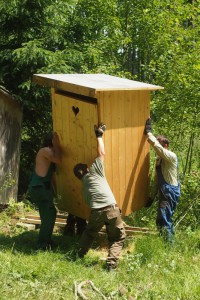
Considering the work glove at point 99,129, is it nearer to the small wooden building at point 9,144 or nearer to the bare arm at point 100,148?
the bare arm at point 100,148

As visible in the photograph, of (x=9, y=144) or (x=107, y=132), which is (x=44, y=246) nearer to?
(x=107, y=132)

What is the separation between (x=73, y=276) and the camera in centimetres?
521

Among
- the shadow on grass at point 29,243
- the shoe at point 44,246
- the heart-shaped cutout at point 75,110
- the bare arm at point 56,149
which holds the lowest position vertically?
the shadow on grass at point 29,243

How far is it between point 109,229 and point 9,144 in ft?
10.4

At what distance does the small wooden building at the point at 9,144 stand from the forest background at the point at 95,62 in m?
0.28

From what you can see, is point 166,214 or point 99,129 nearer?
point 99,129

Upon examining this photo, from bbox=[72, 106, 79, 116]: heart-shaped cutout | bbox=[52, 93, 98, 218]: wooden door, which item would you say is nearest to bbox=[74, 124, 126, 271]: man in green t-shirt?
bbox=[52, 93, 98, 218]: wooden door

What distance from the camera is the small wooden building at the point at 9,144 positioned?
25.6ft

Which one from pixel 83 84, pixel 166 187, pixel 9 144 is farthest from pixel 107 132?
pixel 9 144

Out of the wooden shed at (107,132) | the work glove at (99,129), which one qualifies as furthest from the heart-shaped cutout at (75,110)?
the work glove at (99,129)

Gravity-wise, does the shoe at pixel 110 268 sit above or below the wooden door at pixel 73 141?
below

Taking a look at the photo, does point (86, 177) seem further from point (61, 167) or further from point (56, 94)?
point (56, 94)

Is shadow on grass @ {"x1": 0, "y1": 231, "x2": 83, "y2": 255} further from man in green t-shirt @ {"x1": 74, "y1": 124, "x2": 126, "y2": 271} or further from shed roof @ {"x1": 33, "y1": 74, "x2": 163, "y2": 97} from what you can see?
shed roof @ {"x1": 33, "y1": 74, "x2": 163, "y2": 97}

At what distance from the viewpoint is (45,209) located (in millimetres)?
6246
